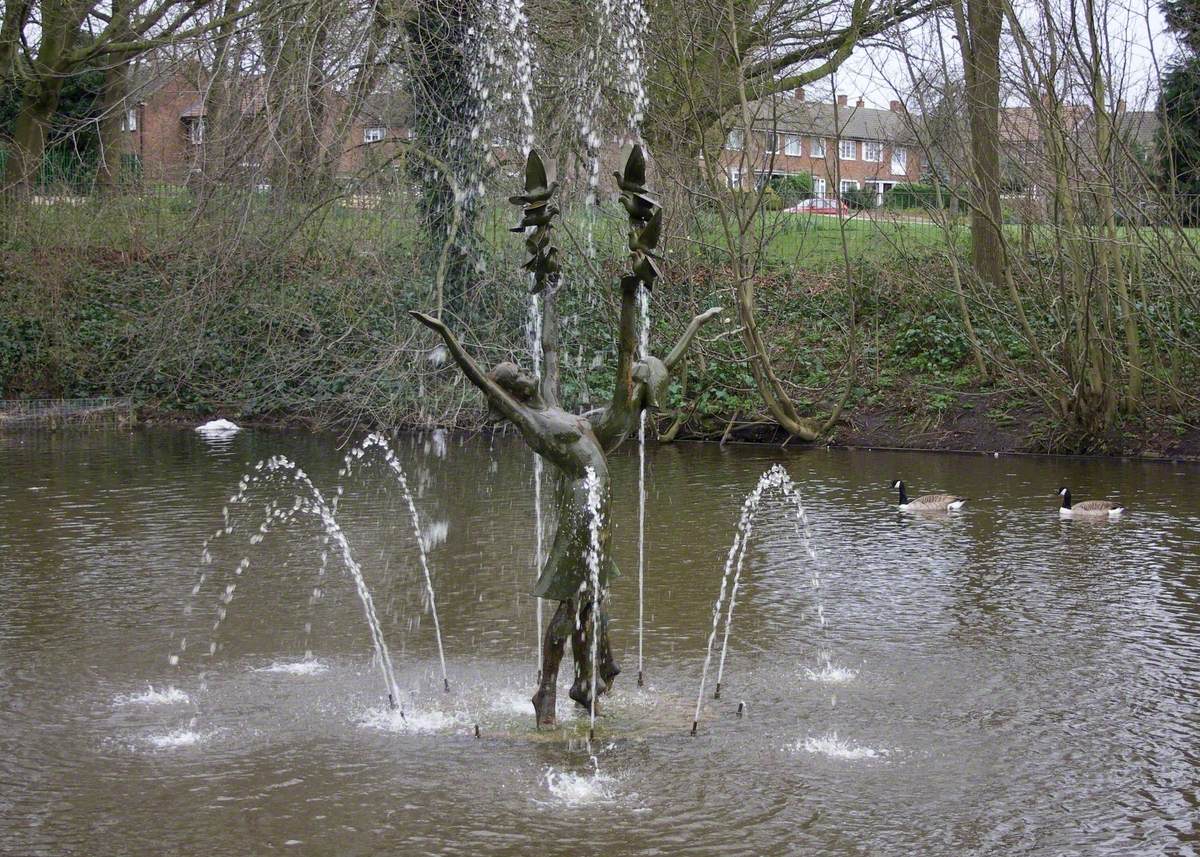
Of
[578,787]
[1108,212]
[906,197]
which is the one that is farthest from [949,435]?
[578,787]

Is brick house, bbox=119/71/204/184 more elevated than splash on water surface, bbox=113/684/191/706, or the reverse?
brick house, bbox=119/71/204/184

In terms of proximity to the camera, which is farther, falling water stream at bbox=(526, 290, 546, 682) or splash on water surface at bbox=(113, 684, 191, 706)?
falling water stream at bbox=(526, 290, 546, 682)

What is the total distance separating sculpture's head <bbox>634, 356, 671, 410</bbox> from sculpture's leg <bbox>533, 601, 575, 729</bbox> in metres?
1.10

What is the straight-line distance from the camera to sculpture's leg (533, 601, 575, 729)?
6.73m

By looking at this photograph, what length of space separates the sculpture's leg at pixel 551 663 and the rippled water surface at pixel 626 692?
0.14m

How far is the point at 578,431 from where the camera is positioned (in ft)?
22.4

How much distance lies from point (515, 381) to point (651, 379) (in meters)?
0.68

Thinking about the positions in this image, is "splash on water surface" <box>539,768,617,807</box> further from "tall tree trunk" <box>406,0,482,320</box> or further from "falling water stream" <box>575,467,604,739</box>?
"tall tree trunk" <box>406,0,482,320</box>

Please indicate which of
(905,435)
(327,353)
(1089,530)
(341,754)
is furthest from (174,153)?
(341,754)

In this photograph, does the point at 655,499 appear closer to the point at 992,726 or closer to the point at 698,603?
the point at 698,603

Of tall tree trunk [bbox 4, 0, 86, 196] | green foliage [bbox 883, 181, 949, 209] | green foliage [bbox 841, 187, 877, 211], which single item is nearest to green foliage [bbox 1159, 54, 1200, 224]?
green foliage [bbox 841, 187, 877, 211]

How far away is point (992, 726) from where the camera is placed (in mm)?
6773

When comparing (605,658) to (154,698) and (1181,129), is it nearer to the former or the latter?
(154,698)

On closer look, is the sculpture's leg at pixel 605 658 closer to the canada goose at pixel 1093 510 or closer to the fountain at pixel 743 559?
the fountain at pixel 743 559
